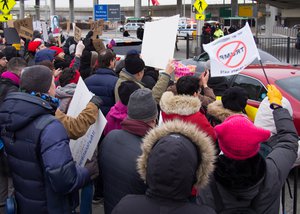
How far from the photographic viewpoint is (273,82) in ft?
20.9

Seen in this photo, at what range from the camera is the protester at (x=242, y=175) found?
2.35 metres

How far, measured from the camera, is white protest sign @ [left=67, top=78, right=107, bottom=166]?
359cm

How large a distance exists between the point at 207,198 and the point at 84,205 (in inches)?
64.9

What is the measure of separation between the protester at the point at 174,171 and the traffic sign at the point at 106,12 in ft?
86.4

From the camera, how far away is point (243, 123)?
2418mm

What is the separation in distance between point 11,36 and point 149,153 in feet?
34.4

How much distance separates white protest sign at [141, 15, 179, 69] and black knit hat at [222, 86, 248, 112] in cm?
159

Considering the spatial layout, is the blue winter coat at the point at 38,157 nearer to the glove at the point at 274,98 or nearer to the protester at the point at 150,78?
the glove at the point at 274,98

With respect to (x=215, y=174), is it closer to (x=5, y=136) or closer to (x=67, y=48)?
(x=5, y=136)

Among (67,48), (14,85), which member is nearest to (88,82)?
(14,85)

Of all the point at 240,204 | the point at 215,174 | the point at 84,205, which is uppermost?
the point at 215,174

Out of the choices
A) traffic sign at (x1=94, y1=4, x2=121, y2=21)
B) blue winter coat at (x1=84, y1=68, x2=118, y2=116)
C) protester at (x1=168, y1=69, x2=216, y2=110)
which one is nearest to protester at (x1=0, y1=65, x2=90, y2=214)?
protester at (x1=168, y1=69, x2=216, y2=110)

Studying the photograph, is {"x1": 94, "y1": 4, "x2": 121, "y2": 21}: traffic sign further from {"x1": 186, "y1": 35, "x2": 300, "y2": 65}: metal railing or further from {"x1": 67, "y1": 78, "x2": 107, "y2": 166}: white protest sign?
{"x1": 67, "y1": 78, "x2": 107, "y2": 166}: white protest sign

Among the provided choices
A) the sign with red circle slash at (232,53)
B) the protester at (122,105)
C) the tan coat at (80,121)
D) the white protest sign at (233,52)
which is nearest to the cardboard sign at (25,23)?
the protester at (122,105)
